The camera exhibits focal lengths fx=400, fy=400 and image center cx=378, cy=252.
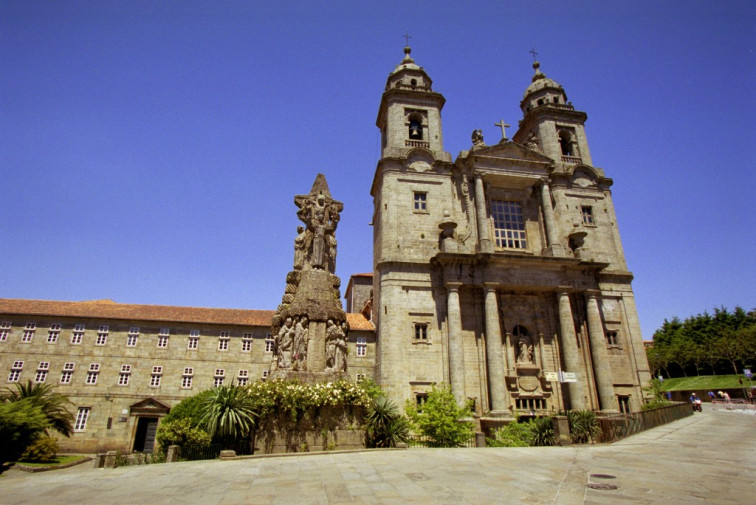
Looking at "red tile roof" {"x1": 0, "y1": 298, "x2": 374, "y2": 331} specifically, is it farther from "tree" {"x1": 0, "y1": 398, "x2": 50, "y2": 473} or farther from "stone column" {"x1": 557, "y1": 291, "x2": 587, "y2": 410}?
"tree" {"x1": 0, "y1": 398, "x2": 50, "y2": 473}

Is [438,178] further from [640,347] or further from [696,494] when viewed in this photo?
[696,494]

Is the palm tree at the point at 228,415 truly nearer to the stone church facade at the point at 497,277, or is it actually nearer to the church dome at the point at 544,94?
the stone church facade at the point at 497,277

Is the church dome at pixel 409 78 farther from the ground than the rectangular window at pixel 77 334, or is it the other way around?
the church dome at pixel 409 78

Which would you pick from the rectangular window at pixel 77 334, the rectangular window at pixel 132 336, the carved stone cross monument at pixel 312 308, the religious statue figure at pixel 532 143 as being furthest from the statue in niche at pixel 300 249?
the rectangular window at pixel 77 334

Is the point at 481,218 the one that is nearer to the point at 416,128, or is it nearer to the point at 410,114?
the point at 416,128

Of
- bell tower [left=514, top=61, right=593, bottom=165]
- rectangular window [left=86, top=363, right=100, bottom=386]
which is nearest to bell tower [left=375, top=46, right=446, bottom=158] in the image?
bell tower [left=514, top=61, right=593, bottom=165]

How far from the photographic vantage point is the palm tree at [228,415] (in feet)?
37.0

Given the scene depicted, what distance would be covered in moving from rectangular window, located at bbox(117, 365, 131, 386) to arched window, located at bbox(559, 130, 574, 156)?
3585 cm

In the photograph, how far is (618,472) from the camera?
8.06m

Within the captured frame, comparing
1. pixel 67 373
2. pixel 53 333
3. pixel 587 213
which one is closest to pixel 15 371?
pixel 53 333

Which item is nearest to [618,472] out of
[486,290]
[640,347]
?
[486,290]

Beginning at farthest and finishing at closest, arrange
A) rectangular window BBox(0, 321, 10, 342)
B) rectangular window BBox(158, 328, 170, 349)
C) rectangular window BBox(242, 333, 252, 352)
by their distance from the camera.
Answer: rectangular window BBox(242, 333, 252, 352)
rectangular window BBox(158, 328, 170, 349)
rectangular window BBox(0, 321, 10, 342)

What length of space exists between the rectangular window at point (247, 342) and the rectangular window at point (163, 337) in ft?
17.4

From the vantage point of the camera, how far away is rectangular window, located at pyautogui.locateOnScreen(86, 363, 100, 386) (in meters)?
27.4
